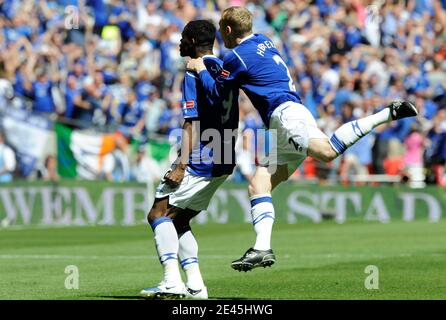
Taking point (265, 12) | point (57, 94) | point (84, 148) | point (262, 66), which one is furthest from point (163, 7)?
point (262, 66)

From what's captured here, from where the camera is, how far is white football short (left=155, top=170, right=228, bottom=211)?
10.8 m

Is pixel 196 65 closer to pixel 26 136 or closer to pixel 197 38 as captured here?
pixel 197 38

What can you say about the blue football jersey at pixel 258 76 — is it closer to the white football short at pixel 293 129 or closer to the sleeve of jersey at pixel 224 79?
the sleeve of jersey at pixel 224 79

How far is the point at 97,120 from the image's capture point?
27000 millimetres

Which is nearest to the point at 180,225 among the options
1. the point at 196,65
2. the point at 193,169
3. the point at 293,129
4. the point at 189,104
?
the point at 193,169

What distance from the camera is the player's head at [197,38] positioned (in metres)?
11.0

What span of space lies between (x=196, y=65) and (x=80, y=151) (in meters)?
14.0

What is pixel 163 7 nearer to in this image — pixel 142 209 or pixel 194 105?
pixel 142 209

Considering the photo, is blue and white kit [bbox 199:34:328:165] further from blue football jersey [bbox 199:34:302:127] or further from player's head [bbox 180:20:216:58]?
player's head [bbox 180:20:216:58]

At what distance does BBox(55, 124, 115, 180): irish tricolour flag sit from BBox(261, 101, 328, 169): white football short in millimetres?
13725

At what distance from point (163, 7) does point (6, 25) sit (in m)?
4.67

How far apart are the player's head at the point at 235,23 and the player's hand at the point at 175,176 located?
1.42m

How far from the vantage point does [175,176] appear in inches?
423

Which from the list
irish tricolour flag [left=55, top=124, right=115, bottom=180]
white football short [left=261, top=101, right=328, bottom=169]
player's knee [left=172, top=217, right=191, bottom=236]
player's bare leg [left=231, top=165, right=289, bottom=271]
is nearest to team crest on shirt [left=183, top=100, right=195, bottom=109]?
white football short [left=261, top=101, right=328, bottom=169]
